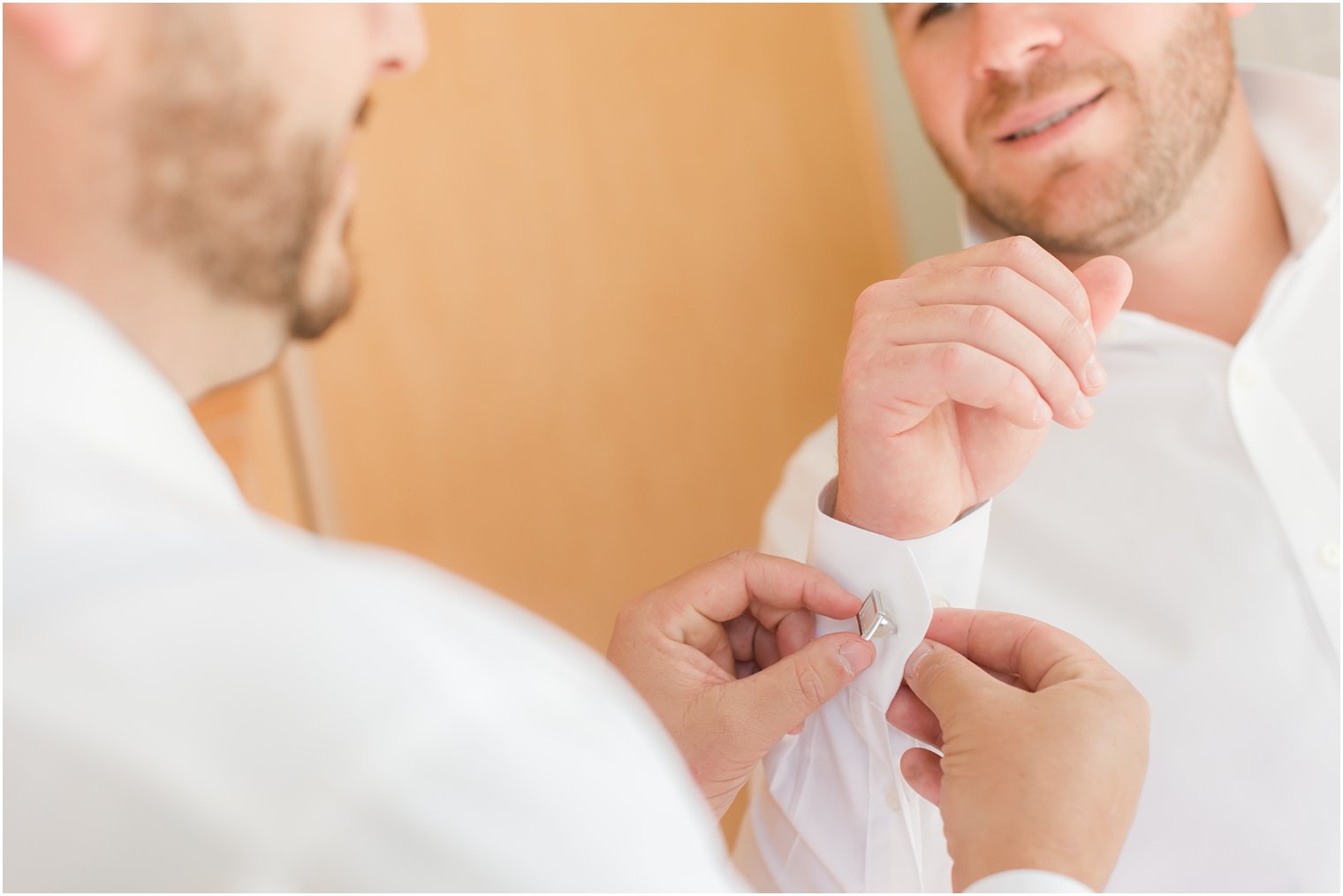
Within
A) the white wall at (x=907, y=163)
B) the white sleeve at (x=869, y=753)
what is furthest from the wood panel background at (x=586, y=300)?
the white sleeve at (x=869, y=753)

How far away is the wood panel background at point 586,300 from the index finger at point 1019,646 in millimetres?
931

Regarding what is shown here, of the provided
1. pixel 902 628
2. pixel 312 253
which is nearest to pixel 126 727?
pixel 312 253

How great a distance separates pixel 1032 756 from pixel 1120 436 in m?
0.52

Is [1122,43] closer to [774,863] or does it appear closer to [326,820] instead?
[774,863]

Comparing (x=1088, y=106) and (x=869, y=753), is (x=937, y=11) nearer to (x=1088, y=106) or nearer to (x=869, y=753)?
(x=1088, y=106)

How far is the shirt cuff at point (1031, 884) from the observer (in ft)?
1.51

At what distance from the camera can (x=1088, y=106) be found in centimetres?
97

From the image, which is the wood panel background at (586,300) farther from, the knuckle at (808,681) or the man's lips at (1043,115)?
the knuckle at (808,681)

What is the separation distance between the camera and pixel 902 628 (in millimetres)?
656

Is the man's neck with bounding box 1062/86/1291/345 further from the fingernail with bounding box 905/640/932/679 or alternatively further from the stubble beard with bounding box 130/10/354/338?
the stubble beard with bounding box 130/10/354/338

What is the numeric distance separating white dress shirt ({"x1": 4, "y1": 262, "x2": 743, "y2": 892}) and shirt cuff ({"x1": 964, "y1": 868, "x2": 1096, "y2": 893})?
0.54ft

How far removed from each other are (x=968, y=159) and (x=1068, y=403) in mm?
537

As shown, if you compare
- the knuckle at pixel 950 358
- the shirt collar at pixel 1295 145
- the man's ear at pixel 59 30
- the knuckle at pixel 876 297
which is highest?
the man's ear at pixel 59 30

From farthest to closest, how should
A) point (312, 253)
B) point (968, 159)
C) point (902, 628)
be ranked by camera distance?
point (968, 159) → point (902, 628) → point (312, 253)
